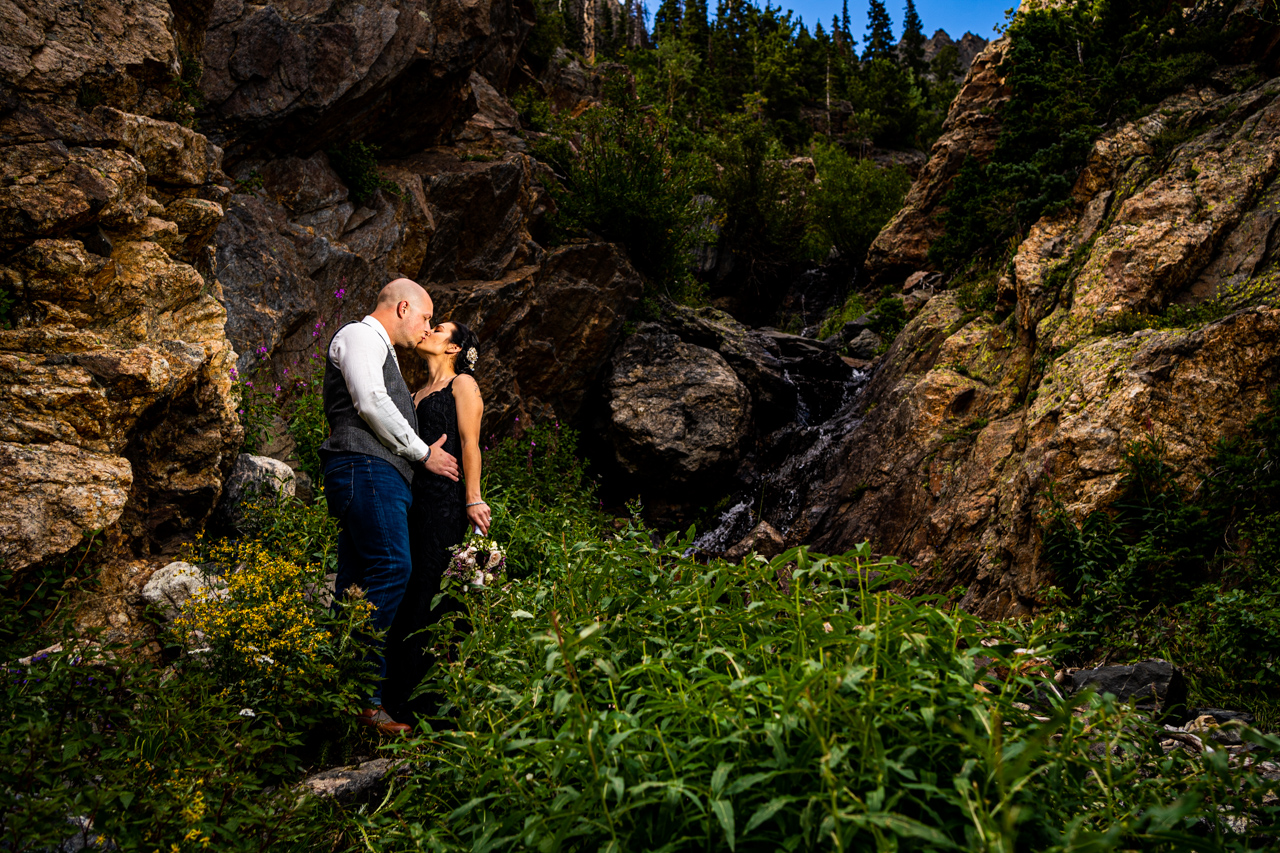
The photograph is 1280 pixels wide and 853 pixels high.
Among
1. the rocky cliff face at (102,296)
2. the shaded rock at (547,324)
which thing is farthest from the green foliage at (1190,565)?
the shaded rock at (547,324)

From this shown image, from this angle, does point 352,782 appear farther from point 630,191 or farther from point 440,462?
point 630,191

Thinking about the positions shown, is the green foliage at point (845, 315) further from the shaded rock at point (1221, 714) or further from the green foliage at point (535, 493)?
the shaded rock at point (1221, 714)

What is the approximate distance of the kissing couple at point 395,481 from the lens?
11.1 feet

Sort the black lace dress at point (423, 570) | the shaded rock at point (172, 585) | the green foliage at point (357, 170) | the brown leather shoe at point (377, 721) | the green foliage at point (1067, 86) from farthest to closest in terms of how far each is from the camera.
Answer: the green foliage at point (357, 170) < the green foliage at point (1067, 86) < the shaded rock at point (172, 585) < the black lace dress at point (423, 570) < the brown leather shoe at point (377, 721)

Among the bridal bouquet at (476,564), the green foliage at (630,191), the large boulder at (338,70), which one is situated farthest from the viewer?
the green foliage at (630,191)

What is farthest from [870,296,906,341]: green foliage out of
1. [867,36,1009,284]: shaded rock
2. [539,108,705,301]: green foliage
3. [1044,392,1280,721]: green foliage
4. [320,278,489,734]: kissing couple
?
[320,278,489,734]: kissing couple

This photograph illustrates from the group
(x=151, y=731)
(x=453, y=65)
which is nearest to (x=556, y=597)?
(x=151, y=731)

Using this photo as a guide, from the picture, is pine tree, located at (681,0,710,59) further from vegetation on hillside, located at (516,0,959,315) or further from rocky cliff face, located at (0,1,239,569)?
rocky cliff face, located at (0,1,239,569)

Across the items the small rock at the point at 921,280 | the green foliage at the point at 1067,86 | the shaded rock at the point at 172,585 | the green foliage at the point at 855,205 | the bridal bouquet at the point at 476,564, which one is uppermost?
the green foliage at the point at 855,205

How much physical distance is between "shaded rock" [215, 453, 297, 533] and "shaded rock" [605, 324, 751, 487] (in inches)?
244

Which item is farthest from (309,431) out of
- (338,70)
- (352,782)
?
(338,70)

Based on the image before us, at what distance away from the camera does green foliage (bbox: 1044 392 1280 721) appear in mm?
3729

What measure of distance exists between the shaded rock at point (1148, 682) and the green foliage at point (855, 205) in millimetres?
18928

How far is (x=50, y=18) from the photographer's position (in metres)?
4.54
